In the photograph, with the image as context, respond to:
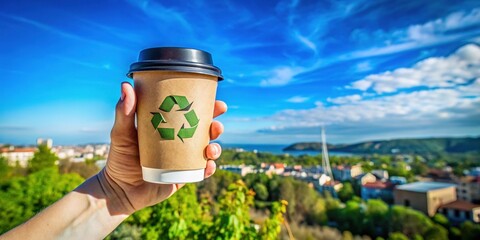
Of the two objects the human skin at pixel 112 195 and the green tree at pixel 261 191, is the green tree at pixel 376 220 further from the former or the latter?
the human skin at pixel 112 195

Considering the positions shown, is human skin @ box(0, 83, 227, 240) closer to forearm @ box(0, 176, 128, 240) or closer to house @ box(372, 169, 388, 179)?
forearm @ box(0, 176, 128, 240)

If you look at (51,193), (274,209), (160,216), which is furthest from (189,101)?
(51,193)

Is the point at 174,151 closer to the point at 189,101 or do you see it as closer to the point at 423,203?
the point at 189,101

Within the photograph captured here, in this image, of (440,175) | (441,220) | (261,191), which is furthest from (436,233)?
(261,191)

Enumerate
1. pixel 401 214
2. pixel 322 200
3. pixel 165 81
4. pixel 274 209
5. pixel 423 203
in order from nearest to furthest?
pixel 165 81 → pixel 274 209 → pixel 401 214 → pixel 423 203 → pixel 322 200

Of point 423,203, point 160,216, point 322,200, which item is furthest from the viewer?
point 322,200

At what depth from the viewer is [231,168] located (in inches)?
270

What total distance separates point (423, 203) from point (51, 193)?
388 inches

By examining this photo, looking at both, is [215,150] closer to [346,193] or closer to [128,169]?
[128,169]

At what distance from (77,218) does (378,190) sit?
11.7 metres

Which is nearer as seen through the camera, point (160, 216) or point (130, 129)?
point (130, 129)

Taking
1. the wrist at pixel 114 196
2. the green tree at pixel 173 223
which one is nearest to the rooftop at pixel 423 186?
the green tree at pixel 173 223

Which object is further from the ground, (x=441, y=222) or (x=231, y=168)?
(x=231, y=168)

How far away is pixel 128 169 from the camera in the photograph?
0.87m
